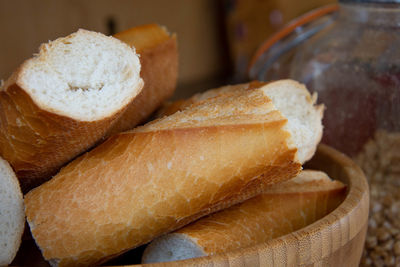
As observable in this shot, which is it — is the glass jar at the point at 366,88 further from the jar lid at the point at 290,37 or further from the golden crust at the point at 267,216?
the golden crust at the point at 267,216

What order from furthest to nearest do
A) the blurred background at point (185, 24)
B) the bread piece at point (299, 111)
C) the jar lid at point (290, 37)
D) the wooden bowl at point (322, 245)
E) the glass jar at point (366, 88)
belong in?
the blurred background at point (185, 24) → the jar lid at point (290, 37) → the glass jar at point (366, 88) → the bread piece at point (299, 111) → the wooden bowl at point (322, 245)

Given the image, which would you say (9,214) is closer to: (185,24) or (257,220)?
(257,220)

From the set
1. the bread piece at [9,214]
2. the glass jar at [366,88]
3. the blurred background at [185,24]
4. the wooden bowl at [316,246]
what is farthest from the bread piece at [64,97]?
the blurred background at [185,24]

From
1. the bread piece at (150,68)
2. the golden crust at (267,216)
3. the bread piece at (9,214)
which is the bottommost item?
the golden crust at (267,216)

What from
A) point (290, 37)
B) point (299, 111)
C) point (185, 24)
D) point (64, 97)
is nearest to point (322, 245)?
point (299, 111)

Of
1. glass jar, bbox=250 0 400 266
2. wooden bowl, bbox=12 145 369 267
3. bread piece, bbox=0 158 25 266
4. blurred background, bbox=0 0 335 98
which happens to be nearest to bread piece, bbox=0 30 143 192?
bread piece, bbox=0 158 25 266

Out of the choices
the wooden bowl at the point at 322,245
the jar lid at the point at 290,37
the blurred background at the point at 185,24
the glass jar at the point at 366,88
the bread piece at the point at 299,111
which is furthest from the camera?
the blurred background at the point at 185,24
